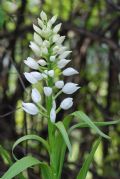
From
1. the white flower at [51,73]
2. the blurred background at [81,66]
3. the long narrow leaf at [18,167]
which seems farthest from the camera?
the blurred background at [81,66]

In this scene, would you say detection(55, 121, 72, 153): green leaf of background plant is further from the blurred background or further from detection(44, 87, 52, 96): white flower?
the blurred background

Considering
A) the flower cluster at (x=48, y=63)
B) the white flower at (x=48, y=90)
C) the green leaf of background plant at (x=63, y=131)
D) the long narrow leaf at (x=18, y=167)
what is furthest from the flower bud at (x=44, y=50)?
the long narrow leaf at (x=18, y=167)

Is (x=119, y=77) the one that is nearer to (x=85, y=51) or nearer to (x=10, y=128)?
(x=85, y=51)

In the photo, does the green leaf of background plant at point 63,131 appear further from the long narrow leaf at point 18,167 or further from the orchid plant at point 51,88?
the long narrow leaf at point 18,167

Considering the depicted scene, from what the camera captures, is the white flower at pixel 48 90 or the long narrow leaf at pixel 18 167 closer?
the long narrow leaf at pixel 18 167

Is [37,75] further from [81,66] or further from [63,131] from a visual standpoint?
[81,66]

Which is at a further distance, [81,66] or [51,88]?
[81,66]

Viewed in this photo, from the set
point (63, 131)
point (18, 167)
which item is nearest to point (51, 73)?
point (63, 131)

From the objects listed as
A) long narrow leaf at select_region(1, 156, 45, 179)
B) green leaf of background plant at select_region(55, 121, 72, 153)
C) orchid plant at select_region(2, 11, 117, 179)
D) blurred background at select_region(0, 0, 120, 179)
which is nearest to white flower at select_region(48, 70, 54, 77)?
orchid plant at select_region(2, 11, 117, 179)
